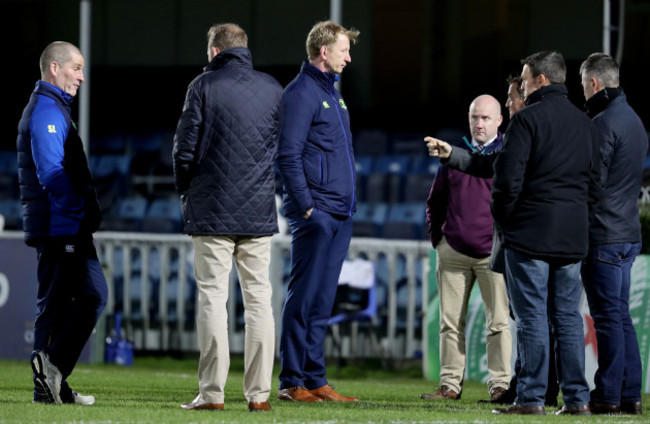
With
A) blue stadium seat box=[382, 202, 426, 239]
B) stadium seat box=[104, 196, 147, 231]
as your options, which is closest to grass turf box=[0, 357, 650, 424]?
blue stadium seat box=[382, 202, 426, 239]

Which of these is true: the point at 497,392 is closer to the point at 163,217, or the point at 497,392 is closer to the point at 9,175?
the point at 163,217

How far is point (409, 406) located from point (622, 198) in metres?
1.53

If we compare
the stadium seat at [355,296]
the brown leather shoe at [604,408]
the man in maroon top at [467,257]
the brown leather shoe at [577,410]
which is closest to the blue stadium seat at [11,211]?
the stadium seat at [355,296]

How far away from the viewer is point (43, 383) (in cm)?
568

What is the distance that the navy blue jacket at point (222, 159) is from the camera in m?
5.36

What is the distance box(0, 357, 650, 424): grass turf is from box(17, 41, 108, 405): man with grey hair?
26 cm

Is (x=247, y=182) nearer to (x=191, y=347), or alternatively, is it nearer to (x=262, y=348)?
(x=262, y=348)

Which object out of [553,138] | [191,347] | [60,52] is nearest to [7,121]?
[191,347]

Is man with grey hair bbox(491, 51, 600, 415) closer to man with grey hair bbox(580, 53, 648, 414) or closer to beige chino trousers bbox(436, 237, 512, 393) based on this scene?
man with grey hair bbox(580, 53, 648, 414)

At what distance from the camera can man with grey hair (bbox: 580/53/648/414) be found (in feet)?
19.3

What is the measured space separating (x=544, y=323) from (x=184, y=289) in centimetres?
576

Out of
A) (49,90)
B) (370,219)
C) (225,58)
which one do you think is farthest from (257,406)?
(370,219)

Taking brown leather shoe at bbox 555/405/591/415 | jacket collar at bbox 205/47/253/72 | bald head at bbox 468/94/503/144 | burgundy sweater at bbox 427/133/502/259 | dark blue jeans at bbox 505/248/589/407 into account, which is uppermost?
jacket collar at bbox 205/47/253/72

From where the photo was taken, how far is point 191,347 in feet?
35.0
